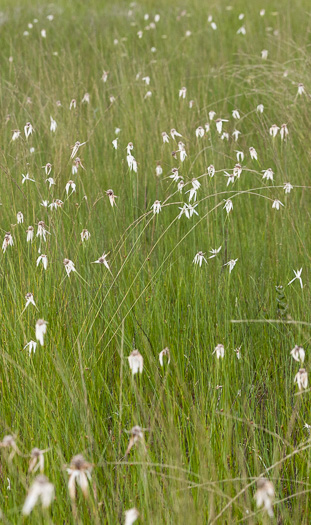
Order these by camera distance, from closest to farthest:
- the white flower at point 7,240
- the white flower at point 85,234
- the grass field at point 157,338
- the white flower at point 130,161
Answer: the grass field at point 157,338 < the white flower at point 7,240 < the white flower at point 85,234 < the white flower at point 130,161

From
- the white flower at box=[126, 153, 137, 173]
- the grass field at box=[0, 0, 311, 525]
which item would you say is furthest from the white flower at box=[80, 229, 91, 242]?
the white flower at box=[126, 153, 137, 173]

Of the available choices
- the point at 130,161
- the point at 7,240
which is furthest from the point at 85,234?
the point at 130,161

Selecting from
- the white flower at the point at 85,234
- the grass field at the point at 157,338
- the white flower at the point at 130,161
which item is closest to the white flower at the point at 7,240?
the grass field at the point at 157,338

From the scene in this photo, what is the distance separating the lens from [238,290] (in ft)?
8.29

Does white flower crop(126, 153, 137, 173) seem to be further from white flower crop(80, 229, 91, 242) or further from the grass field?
white flower crop(80, 229, 91, 242)

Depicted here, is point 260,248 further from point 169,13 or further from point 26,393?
point 169,13

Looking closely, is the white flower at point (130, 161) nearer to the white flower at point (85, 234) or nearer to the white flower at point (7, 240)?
the white flower at point (85, 234)

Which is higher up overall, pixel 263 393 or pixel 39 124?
pixel 39 124

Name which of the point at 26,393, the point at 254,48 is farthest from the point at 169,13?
the point at 26,393

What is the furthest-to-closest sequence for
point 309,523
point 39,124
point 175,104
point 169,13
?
point 169,13 → point 175,104 → point 39,124 → point 309,523

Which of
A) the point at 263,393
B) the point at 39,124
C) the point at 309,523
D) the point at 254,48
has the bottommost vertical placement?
the point at 309,523

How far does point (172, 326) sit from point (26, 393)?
→ 69 cm

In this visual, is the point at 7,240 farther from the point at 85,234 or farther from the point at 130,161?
the point at 130,161

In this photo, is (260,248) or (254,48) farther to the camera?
(254,48)
